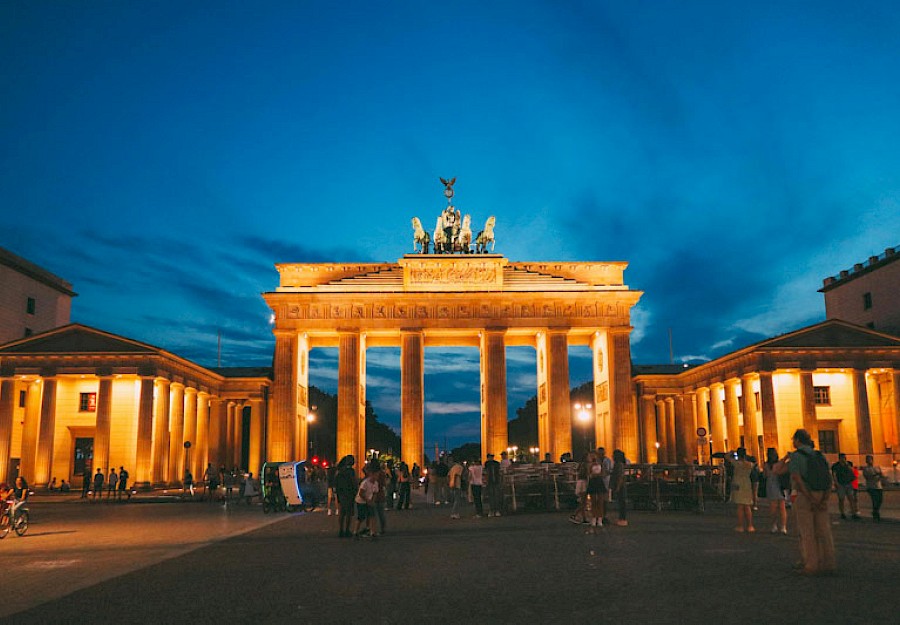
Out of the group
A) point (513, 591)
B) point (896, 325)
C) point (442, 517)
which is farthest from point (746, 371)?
point (513, 591)

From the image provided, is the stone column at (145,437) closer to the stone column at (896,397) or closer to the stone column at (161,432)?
the stone column at (161,432)

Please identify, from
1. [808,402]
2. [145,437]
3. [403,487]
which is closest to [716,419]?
[808,402]

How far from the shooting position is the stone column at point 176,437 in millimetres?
54091

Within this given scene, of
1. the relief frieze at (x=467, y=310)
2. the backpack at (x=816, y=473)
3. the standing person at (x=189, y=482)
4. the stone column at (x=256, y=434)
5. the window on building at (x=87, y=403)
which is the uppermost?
the relief frieze at (x=467, y=310)

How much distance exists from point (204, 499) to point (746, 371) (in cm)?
3511

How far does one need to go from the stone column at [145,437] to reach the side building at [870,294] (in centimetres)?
5333

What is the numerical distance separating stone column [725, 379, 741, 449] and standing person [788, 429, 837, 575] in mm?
47349

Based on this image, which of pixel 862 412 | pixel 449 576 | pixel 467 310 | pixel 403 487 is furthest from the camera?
pixel 467 310

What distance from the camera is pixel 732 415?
57.3 meters

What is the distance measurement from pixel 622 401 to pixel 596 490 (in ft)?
124

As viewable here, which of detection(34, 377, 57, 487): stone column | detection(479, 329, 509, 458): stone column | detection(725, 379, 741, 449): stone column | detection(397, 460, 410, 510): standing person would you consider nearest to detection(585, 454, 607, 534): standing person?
detection(397, 460, 410, 510): standing person

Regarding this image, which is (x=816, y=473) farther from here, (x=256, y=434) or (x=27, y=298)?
(x=27, y=298)

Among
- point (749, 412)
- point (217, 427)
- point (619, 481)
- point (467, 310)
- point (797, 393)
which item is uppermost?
point (467, 310)

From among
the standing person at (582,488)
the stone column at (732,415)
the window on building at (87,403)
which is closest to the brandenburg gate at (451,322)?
the stone column at (732,415)
